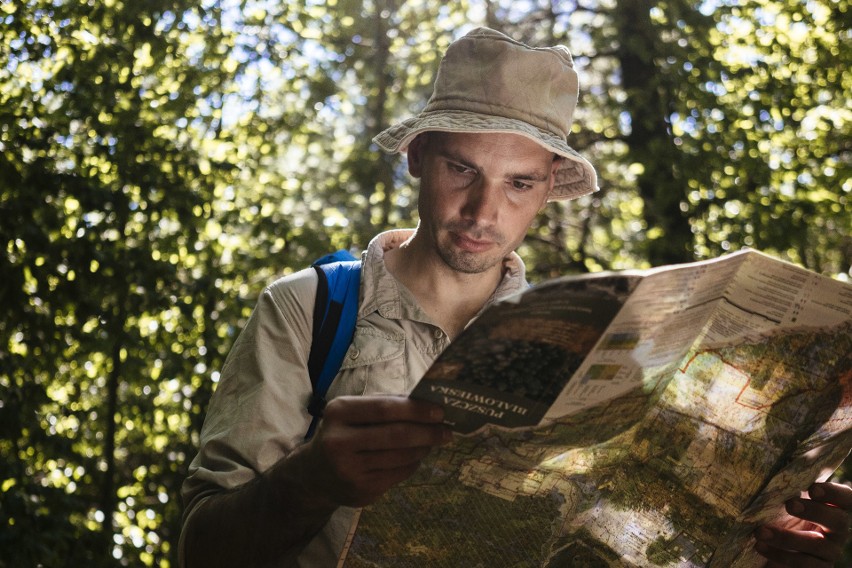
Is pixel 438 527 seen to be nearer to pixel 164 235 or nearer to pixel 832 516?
pixel 832 516

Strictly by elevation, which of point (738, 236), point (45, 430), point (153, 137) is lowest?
point (45, 430)

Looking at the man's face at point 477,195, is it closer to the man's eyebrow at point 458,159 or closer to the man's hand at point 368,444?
the man's eyebrow at point 458,159

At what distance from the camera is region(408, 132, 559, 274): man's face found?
7.08 ft

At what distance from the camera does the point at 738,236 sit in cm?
516

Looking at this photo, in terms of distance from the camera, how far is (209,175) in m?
4.87

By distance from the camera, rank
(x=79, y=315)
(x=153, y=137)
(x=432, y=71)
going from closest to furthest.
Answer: (x=79, y=315) < (x=153, y=137) < (x=432, y=71)

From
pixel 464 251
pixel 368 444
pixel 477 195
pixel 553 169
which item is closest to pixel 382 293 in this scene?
pixel 464 251

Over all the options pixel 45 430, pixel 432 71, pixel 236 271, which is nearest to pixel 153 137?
pixel 236 271

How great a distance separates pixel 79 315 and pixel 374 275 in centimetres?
262

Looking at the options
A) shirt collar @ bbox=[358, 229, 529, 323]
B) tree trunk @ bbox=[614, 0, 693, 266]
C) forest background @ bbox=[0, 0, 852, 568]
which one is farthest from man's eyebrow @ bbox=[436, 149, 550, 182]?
tree trunk @ bbox=[614, 0, 693, 266]

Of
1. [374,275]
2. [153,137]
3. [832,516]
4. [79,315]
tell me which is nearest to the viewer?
[832,516]

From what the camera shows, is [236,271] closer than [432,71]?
Yes

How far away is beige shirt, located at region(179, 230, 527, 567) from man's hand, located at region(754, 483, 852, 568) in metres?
0.80

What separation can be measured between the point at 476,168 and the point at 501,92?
0.19m
